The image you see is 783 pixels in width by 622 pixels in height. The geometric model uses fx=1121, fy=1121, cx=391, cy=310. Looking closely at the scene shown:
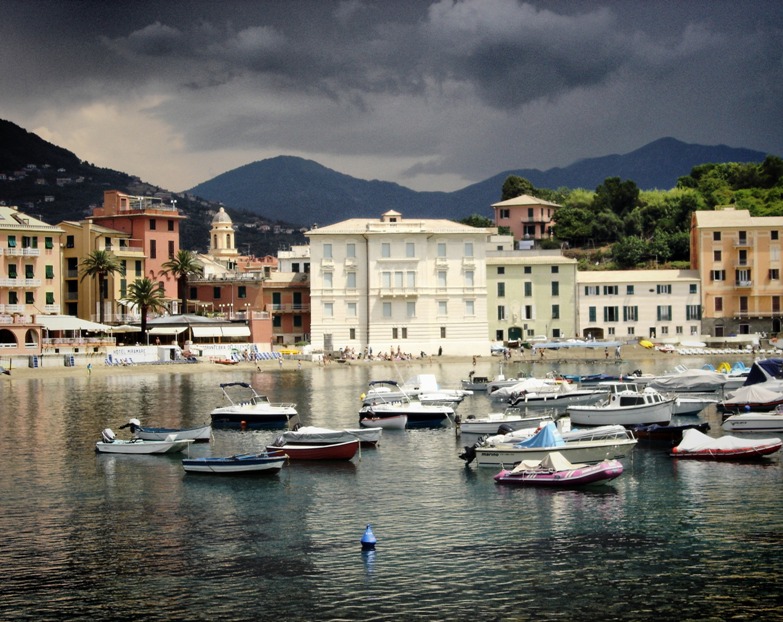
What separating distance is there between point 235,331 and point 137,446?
207 feet

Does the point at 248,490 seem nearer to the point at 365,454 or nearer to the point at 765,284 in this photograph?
the point at 365,454

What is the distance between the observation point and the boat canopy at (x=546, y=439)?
51.3m

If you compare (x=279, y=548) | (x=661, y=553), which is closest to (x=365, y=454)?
(x=279, y=548)

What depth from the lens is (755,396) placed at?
6825 cm

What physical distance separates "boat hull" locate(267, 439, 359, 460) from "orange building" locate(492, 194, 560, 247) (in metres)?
117

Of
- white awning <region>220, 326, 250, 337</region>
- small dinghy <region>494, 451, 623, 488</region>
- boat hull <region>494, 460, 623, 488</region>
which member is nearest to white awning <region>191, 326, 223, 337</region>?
white awning <region>220, 326, 250, 337</region>

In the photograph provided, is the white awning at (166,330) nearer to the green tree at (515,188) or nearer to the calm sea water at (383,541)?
the calm sea water at (383,541)

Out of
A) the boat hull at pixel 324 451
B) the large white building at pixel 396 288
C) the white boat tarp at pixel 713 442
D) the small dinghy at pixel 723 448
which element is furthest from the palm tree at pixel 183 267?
the small dinghy at pixel 723 448

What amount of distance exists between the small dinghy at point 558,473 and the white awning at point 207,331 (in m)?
74.0

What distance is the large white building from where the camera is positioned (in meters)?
122

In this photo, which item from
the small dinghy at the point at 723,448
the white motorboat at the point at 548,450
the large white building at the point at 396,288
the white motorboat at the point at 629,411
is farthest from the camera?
the large white building at the point at 396,288

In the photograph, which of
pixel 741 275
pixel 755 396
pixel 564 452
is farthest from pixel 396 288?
pixel 564 452

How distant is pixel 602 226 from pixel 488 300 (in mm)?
38698

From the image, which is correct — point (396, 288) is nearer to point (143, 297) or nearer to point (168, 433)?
point (143, 297)
